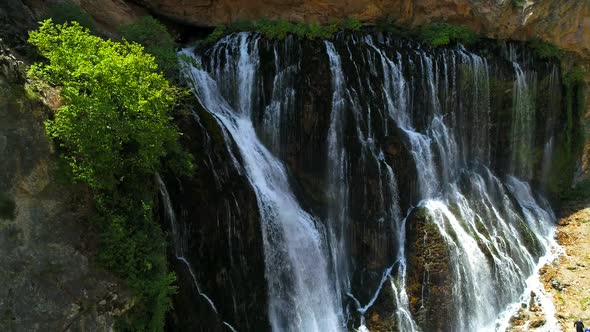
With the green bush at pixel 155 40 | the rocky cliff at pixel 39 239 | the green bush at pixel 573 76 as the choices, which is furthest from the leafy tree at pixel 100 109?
the green bush at pixel 573 76

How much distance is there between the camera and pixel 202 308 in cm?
1082

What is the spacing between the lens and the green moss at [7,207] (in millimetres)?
8031

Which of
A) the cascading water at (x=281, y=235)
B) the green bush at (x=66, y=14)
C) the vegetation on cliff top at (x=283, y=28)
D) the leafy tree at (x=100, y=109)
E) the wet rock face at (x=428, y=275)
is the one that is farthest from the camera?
the vegetation on cliff top at (x=283, y=28)

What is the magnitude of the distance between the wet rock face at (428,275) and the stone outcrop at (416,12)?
6.99 meters

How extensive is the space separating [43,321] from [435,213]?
34.0 ft

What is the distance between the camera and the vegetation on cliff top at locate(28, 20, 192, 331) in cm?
870

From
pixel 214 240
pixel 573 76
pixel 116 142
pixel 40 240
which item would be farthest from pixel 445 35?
pixel 40 240

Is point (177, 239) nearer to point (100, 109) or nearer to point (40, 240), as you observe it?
point (40, 240)

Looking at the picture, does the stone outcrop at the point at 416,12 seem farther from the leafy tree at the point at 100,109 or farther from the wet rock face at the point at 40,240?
the wet rock face at the point at 40,240

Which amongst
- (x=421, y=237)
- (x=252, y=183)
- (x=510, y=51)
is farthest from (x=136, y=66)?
(x=510, y=51)

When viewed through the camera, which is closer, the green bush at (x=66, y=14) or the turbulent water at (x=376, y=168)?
the green bush at (x=66, y=14)

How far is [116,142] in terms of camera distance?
9.02 m

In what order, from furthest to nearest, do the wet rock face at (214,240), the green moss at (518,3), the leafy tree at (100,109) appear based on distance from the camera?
the green moss at (518,3), the wet rock face at (214,240), the leafy tree at (100,109)

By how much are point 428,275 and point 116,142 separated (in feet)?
28.4
